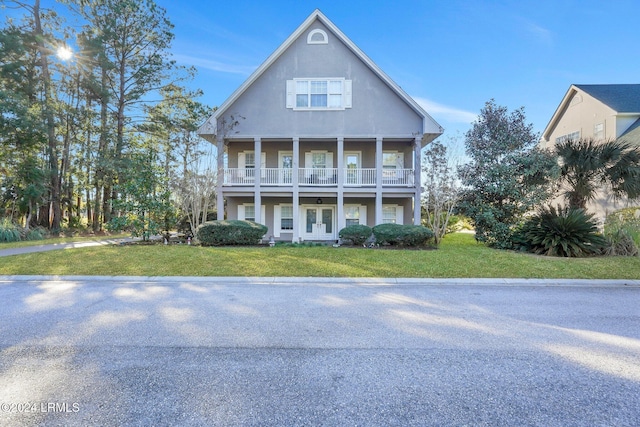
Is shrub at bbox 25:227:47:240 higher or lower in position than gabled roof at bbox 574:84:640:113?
lower

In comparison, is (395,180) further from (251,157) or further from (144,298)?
(144,298)

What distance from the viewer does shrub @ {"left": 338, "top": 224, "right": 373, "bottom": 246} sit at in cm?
1339

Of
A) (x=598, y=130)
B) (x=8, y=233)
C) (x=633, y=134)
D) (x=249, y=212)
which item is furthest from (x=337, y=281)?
(x=598, y=130)

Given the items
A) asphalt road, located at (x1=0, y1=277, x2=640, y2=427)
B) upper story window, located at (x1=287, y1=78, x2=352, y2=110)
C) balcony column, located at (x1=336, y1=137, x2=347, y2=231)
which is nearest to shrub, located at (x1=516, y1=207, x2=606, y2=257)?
asphalt road, located at (x1=0, y1=277, x2=640, y2=427)

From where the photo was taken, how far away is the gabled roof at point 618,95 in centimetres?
1906

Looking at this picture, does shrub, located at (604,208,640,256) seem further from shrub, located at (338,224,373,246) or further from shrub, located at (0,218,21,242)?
shrub, located at (0,218,21,242)

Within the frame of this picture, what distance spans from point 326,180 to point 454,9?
422 inches

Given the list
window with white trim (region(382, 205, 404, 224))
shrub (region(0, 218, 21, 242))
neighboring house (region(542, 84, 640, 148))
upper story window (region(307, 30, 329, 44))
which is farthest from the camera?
neighboring house (region(542, 84, 640, 148))

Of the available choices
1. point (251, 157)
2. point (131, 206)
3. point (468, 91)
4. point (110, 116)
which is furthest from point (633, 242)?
point (110, 116)

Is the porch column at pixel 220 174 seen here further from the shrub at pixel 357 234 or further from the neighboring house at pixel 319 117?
the shrub at pixel 357 234

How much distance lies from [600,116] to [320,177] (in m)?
18.9

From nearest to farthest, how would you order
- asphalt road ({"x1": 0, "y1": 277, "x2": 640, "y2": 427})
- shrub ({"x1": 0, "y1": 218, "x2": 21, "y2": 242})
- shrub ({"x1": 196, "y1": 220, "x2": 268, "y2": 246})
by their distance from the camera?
asphalt road ({"x1": 0, "y1": 277, "x2": 640, "y2": 427}) < shrub ({"x1": 196, "y1": 220, "x2": 268, "y2": 246}) < shrub ({"x1": 0, "y1": 218, "x2": 21, "y2": 242})

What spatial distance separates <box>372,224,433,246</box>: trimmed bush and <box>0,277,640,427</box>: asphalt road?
655cm

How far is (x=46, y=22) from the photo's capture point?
20438 mm
